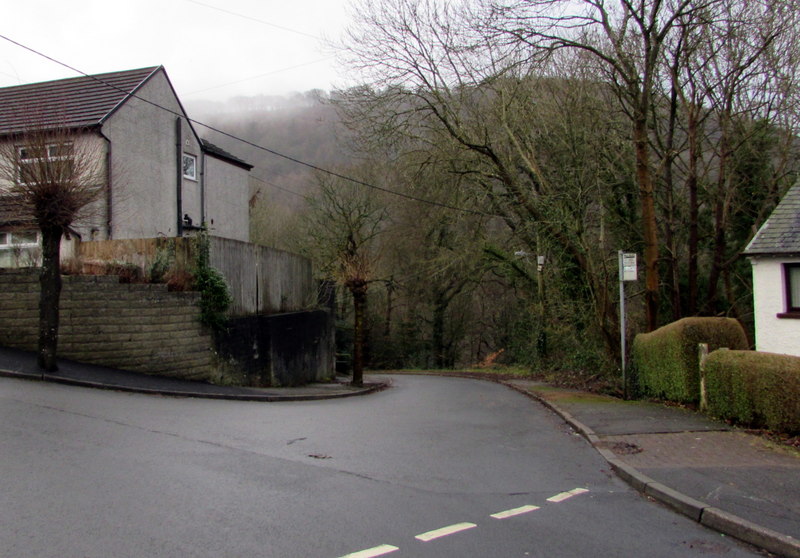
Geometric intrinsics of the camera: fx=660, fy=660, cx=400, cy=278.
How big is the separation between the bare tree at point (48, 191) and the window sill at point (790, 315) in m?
15.3

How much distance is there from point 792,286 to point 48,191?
1621 cm

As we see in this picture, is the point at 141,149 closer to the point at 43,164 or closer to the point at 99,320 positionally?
the point at 99,320

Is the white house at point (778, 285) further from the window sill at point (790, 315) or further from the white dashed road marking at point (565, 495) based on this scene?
the white dashed road marking at point (565, 495)

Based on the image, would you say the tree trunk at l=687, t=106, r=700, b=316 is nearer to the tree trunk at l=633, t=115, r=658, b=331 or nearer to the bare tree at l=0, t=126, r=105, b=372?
the tree trunk at l=633, t=115, r=658, b=331

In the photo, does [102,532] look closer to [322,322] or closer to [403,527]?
[403,527]

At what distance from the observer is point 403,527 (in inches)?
212

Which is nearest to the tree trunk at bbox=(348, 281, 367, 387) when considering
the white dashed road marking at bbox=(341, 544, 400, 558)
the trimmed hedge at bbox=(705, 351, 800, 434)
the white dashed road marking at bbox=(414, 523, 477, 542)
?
the trimmed hedge at bbox=(705, 351, 800, 434)

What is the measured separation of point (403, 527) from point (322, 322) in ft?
64.4

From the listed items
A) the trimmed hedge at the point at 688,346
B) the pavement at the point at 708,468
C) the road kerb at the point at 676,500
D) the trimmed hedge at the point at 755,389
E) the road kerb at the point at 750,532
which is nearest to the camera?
the road kerb at the point at 750,532

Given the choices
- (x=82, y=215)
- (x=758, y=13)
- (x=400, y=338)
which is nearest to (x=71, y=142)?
(x=82, y=215)

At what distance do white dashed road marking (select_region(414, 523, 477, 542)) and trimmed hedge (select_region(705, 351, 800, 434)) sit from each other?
600cm

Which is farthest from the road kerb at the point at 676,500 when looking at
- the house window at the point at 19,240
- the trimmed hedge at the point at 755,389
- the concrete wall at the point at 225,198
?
the concrete wall at the point at 225,198

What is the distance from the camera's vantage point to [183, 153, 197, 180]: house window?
26806 millimetres

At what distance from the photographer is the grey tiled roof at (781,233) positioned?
1556 centimetres
